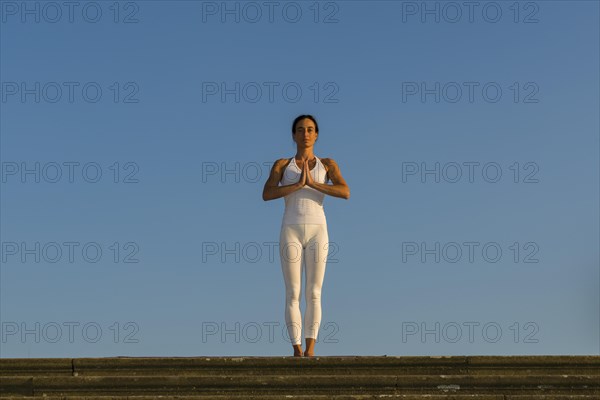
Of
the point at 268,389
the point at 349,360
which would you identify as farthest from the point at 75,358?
the point at 349,360

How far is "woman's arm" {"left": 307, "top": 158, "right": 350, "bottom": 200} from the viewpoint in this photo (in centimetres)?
1203

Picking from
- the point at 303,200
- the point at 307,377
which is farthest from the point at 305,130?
the point at 307,377

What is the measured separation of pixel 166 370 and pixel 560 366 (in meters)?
4.42

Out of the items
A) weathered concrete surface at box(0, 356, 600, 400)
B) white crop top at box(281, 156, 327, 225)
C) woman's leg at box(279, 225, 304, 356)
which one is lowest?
weathered concrete surface at box(0, 356, 600, 400)

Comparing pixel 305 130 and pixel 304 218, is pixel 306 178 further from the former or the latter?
pixel 305 130

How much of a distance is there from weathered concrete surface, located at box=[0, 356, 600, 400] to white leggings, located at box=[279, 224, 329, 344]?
1212 millimetres

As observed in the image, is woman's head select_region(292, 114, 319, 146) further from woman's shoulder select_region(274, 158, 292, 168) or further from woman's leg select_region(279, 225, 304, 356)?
woman's leg select_region(279, 225, 304, 356)

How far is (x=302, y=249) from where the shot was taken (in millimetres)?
12016

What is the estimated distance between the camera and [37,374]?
10.9 metres

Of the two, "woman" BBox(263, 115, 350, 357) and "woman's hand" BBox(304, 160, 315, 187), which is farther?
"woman's hand" BBox(304, 160, 315, 187)

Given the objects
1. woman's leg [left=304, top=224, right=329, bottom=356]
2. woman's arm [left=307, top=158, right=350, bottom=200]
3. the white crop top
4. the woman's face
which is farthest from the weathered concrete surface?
the woman's face

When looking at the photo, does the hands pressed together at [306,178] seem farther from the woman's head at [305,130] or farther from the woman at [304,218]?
the woman's head at [305,130]

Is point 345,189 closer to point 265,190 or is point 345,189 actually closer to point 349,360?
point 265,190

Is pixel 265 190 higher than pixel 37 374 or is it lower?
higher
